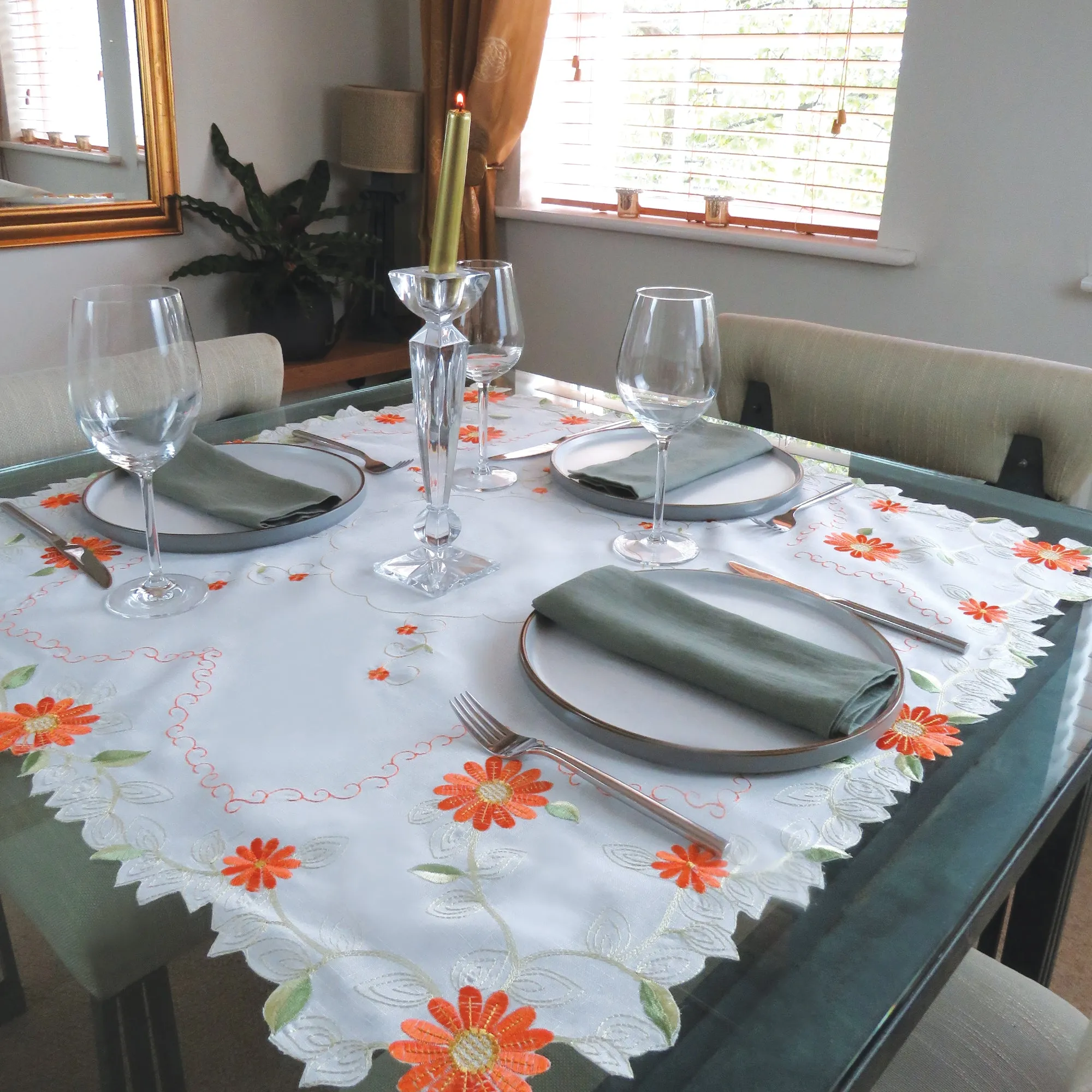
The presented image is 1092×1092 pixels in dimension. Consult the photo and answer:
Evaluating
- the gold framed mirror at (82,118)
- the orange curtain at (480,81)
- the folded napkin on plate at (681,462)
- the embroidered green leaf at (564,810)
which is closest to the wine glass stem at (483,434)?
the folded napkin on plate at (681,462)

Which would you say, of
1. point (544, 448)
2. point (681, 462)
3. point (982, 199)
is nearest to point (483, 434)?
point (544, 448)

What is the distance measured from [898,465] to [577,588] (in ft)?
2.00

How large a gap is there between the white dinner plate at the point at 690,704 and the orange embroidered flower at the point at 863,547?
16 cm

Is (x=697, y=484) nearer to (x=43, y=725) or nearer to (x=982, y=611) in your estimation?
(x=982, y=611)

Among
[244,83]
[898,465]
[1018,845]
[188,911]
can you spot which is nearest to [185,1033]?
[188,911]

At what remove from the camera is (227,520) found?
936 millimetres

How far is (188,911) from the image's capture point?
500 mm

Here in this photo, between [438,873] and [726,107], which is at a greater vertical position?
[726,107]

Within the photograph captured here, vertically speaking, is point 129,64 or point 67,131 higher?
point 129,64

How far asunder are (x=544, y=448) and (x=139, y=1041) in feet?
2.75

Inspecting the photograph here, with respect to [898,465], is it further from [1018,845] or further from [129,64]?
[129,64]

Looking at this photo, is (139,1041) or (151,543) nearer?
(139,1041)

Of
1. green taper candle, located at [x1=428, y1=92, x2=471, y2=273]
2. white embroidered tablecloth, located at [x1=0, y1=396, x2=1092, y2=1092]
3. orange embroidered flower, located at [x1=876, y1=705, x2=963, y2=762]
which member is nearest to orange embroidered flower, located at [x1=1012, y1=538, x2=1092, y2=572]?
white embroidered tablecloth, located at [x1=0, y1=396, x2=1092, y2=1092]

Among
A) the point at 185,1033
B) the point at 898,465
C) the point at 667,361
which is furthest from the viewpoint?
the point at 898,465
